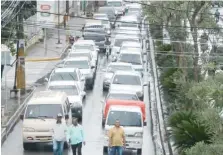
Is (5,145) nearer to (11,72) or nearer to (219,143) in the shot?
(219,143)

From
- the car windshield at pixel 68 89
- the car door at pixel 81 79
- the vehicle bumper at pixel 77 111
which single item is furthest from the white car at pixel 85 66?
the vehicle bumper at pixel 77 111

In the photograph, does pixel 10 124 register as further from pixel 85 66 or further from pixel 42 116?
pixel 85 66

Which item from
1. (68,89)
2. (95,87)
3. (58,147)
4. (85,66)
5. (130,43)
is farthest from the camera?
(130,43)

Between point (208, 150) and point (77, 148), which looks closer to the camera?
point (208, 150)

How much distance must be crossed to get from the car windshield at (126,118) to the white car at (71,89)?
518 cm

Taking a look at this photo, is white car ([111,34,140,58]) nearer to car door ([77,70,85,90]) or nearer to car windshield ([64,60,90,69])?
car windshield ([64,60,90,69])

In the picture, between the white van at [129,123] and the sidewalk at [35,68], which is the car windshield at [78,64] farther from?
the white van at [129,123]

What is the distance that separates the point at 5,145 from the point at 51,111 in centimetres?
209

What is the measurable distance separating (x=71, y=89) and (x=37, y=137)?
7581mm

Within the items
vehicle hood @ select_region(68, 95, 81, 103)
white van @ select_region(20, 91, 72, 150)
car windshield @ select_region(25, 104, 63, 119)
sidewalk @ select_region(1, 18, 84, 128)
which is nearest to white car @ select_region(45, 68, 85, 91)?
sidewalk @ select_region(1, 18, 84, 128)

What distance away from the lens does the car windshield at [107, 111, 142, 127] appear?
76.4 ft

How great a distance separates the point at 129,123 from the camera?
→ 76.6 ft

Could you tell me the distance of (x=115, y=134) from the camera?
65.2 ft

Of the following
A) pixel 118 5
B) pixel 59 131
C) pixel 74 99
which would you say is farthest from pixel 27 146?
pixel 118 5
